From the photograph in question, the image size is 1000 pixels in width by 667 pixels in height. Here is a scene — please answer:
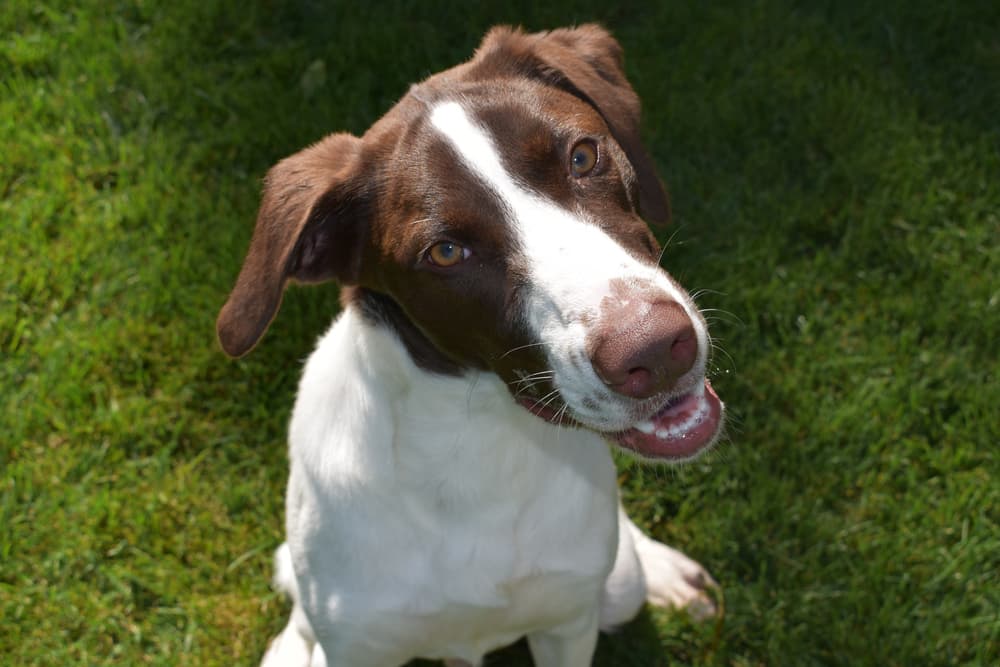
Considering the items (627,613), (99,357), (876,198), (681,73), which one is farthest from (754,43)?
(99,357)

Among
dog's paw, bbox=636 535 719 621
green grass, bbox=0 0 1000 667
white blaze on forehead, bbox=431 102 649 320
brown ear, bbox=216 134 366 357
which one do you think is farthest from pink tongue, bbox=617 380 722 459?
dog's paw, bbox=636 535 719 621

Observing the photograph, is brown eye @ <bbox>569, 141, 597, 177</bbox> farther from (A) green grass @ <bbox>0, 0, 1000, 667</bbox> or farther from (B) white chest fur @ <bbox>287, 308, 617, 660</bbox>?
(A) green grass @ <bbox>0, 0, 1000, 667</bbox>

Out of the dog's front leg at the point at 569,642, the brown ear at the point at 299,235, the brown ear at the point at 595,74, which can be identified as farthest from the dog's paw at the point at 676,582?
the brown ear at the point at 299,235

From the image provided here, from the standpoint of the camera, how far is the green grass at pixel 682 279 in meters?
4.26

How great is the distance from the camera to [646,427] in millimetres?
2715

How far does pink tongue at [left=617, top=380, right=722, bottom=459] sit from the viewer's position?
2715 mm

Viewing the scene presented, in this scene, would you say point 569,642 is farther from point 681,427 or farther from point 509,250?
point 509,250

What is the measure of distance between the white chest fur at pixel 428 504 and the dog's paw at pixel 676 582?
0.97 metres

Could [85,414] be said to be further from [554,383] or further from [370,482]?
[554,383]

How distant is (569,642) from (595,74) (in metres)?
1.78

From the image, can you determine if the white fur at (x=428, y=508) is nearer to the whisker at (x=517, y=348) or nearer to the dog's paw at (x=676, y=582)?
the whisker at (x=517, y=348)

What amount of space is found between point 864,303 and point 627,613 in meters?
Result: 1.88

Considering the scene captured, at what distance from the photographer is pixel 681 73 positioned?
18.6 feet

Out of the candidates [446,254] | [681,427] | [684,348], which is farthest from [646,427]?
[446,254]
